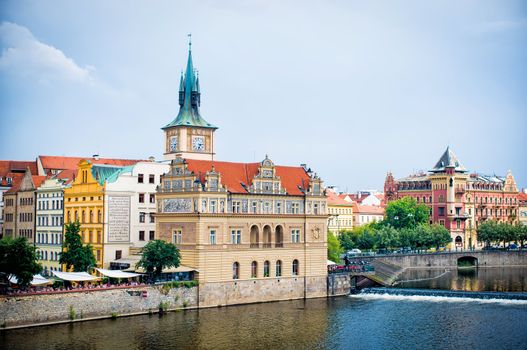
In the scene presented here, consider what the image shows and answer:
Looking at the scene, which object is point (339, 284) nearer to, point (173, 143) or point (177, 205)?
point (177, 205)

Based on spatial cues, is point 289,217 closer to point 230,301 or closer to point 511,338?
point 230,301

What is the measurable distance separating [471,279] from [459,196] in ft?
175

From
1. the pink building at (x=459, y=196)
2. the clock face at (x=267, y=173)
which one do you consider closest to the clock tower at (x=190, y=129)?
the clock face at (x=267, y=173)

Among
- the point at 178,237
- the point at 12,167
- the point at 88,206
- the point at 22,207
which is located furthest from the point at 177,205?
the point at 12,167

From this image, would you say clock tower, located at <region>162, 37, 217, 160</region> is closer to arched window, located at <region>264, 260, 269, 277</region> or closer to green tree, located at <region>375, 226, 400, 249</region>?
arched window, located at <region>264, 260, 269, 277</region>

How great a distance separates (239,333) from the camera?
72.4 meters

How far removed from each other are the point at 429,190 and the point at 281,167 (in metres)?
86.3

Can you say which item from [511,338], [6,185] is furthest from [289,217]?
[6,185]

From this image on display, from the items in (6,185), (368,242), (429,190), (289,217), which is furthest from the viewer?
(429,190)

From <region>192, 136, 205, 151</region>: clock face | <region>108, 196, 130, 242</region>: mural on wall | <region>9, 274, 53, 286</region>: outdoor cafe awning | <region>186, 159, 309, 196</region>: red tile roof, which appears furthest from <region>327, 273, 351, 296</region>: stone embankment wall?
<region>9, 274, 53, 286</region>: outdoor cafe awning

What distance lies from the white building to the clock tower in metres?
12.9

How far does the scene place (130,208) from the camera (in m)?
96.2

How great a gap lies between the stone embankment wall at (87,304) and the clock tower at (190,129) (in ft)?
102

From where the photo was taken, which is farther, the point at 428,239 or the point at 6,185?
the point at 428,239
